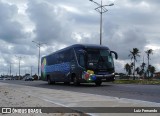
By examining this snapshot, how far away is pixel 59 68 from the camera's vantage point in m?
36.4

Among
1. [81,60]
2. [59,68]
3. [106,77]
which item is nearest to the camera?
[106,77]

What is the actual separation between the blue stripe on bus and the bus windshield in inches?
158

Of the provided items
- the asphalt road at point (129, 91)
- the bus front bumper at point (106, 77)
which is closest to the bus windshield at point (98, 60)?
the bus front bumper at point (106, 77)

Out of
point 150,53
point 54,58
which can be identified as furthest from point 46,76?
point 150,53

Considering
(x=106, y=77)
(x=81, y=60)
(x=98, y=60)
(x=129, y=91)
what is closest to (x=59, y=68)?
(x=81, y=60)

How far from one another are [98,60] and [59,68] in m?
7.98

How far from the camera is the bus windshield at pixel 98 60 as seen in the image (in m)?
29.1

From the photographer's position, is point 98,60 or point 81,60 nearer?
point 98,60

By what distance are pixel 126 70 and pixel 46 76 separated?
11620cm

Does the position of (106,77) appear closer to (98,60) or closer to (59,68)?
(98,60)

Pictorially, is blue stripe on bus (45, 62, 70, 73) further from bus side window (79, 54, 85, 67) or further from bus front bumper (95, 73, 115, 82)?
bus front bumper (95, 73, 115, 82)

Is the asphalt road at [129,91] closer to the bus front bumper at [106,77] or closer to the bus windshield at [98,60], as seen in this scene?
the bus front bumper at [106,77]

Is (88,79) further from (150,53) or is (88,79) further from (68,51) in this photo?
(150,53)

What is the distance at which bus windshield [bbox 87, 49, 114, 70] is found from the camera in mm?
29094
